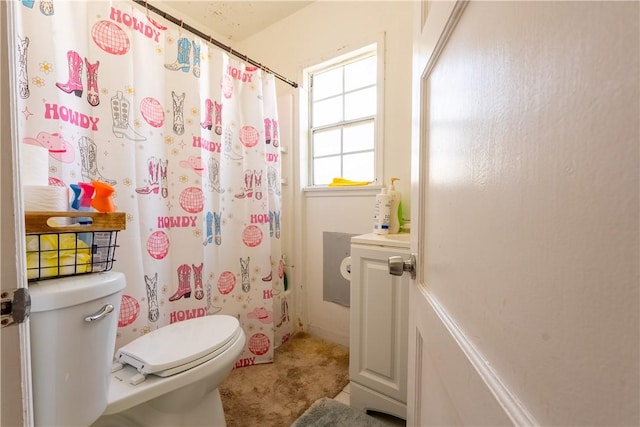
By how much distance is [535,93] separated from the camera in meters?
0.23

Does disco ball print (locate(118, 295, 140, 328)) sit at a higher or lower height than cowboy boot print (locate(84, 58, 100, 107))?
lower

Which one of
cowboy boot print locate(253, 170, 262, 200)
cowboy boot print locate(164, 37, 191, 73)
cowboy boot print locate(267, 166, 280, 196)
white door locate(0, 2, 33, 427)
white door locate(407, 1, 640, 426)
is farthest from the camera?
cowboy boot print locate(267, 166, 280, 196)

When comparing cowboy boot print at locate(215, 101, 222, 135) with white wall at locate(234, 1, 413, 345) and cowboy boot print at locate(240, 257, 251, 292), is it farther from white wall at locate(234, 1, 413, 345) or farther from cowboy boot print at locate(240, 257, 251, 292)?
cowboy boot print at locate(240, 257, 251, 292)

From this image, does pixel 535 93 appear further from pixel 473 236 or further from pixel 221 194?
pixel 221 194

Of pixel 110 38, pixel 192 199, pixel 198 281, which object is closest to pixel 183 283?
pixel 198 281

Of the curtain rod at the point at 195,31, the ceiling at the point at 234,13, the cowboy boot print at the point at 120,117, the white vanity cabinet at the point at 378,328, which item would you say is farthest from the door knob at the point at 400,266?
the ceiling at the point at 234,13

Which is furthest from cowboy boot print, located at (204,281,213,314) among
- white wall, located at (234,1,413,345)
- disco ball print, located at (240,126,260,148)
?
disco ball print, located at (240,126,260,148)

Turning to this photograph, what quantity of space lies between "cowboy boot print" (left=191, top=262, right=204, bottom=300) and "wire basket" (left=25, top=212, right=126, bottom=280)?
56 cm

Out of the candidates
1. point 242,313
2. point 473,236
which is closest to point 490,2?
point 473,236

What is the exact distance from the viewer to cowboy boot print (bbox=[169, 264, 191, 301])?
1313mm

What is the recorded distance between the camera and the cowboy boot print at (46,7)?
0.90m

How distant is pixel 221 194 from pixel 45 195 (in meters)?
0.85

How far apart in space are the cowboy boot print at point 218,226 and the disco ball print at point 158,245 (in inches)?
10.6

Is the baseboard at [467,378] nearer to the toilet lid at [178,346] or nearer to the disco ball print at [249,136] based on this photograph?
the toilet lid at [178,346]
